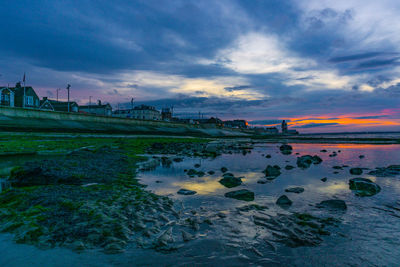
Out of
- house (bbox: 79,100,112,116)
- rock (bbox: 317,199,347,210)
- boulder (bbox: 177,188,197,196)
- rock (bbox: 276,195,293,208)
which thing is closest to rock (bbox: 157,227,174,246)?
boulder (bbox: 177,188,197,196)

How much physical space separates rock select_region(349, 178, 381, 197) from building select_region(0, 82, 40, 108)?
82513mm

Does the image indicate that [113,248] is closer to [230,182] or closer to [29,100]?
[230,182]

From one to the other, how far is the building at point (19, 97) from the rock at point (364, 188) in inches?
3249

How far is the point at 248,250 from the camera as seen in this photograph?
4.44 m

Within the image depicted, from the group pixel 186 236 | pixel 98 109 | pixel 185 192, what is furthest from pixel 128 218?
pixel 98 109

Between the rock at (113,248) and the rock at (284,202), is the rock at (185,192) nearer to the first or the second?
the rock at (284,202)

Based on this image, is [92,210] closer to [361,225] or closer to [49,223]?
[49,223]

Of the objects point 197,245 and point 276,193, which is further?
point 276,193

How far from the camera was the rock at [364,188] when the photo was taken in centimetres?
863

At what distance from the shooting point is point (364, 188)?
909 centimetres

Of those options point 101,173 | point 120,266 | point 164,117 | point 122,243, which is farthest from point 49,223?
point 164,117

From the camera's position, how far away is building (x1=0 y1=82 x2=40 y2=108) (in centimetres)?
6656

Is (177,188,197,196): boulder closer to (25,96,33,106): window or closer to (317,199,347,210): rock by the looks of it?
(317,199,347,210): rock

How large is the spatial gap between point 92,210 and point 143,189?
3159 millimetres
